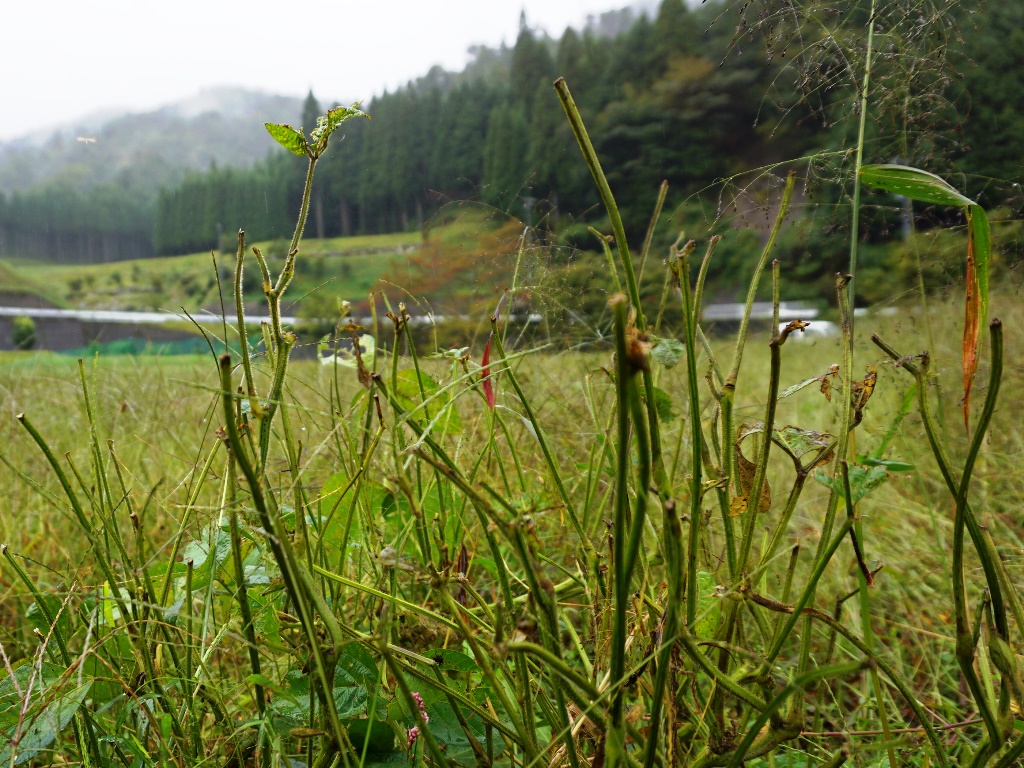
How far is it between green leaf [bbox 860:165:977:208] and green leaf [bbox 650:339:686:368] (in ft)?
0.40

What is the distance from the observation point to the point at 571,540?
74cm

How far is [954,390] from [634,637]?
239cm

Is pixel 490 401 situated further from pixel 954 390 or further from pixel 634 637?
pixel 954 390

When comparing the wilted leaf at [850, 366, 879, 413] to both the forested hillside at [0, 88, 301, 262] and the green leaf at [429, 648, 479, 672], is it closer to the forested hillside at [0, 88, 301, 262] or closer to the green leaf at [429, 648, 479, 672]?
the green leaf at [429, 648, 479, 672]

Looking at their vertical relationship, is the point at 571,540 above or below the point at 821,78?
below

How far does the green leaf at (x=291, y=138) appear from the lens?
387 millimetres

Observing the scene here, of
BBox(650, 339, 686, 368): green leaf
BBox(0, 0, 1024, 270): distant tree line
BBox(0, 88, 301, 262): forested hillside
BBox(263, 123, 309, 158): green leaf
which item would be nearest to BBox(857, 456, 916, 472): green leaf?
BBox(650, 339, 686, 368): green leaf

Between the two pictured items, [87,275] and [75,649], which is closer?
[75,649]

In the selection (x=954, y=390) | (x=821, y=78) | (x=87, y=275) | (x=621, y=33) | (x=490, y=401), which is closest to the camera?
(x=490, y=401)

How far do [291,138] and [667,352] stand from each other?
0.25 meters

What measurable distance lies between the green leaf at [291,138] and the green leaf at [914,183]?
30 centimetres

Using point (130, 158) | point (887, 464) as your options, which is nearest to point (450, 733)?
point (887, 464)

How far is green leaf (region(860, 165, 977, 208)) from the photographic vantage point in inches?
11.6

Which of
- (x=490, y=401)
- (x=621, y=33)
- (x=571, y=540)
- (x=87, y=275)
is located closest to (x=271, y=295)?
(x=490, y=401)
